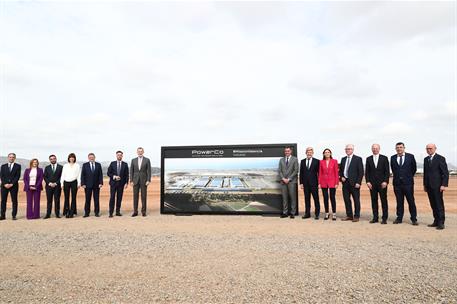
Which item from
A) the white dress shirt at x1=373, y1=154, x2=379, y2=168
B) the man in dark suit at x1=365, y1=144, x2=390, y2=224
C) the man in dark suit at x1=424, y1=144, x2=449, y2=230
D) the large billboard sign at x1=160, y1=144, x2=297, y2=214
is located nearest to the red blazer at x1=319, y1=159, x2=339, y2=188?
the man in dark suit at x1=365, y1=144, x2=390, y2=224

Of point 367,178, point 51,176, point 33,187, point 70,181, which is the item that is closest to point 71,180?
point 70,181

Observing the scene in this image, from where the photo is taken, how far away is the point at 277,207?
9.98 m

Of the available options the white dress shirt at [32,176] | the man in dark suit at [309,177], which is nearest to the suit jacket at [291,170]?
the man in dark suit at [309,177]

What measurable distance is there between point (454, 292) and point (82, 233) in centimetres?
702

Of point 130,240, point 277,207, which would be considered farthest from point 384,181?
point 130,240

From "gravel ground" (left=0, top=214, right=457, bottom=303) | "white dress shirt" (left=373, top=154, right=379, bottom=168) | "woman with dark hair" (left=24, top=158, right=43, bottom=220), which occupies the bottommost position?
"gravel ground" (left=0, top=214, right=457, bottom=303)

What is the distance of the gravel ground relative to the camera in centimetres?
374

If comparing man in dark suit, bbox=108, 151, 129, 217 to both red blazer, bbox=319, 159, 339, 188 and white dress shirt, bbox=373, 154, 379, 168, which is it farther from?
white dress shirt, bbox=373, 154, 379, 168

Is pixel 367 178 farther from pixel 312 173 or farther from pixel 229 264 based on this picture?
pixel 229 264

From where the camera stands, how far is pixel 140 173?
34.1 ft

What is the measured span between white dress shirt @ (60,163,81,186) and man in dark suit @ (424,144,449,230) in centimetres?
1027

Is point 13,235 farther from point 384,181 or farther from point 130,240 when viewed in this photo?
point 384,181

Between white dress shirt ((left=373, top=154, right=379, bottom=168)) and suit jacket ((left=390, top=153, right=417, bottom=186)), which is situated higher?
white dress shirt ((left=373, top=154, right=379, bottom=168))

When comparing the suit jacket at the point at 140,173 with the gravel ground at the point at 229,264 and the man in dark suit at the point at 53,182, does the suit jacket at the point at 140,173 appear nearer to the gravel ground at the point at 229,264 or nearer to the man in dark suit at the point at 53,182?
the man in dark suit at the point at 53,182
